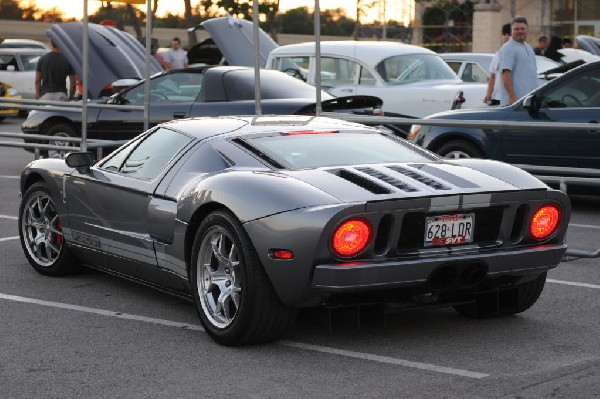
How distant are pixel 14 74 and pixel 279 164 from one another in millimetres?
23183

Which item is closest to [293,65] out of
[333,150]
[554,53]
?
[554,53]

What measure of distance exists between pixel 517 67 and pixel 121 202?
23.6 feet

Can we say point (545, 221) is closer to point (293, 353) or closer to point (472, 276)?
point (472, 276)

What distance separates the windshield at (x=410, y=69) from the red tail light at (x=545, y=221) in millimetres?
10728

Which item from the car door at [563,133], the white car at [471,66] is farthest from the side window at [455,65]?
the car door at [563,133]

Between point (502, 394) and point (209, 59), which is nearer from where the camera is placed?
point (502, 394)

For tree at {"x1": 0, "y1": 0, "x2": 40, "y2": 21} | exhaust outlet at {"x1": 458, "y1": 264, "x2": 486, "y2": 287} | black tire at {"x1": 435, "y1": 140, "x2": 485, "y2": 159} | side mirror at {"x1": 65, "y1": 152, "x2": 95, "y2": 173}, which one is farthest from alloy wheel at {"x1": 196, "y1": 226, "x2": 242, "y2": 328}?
tree at {"x1": 0, "y1": 0, "x2": 40, "y2": 21}

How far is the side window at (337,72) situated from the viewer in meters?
17.6

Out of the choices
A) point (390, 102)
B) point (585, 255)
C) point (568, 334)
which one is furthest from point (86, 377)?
point (390, 102)

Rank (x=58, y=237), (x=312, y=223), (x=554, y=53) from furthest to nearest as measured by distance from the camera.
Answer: (x=554, y=53)
(x=58, y=237)
(x=312, y=223)

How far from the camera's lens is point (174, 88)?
588 inches

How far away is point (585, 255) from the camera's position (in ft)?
29.5

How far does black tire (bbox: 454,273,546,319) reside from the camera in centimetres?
692

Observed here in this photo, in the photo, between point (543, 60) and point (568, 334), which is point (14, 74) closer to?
point (543, 60)
